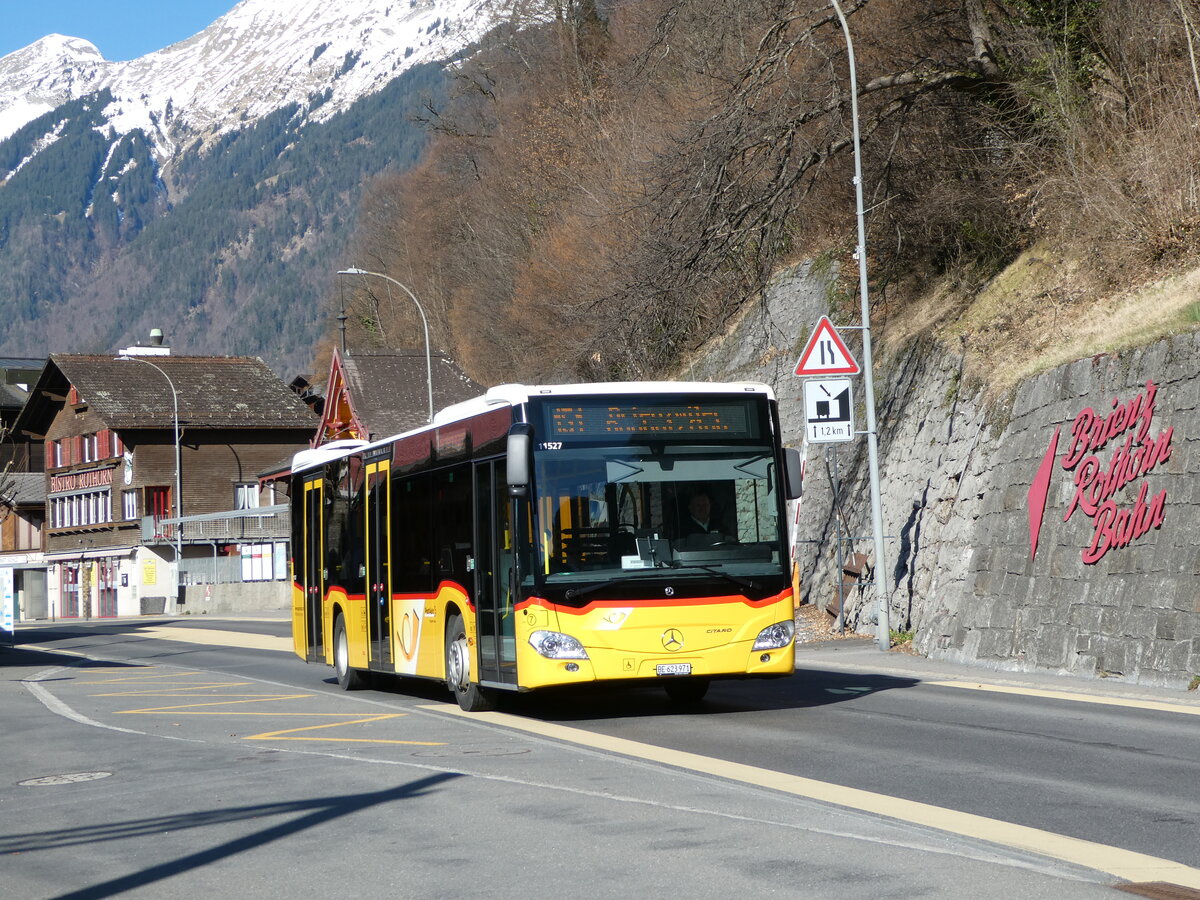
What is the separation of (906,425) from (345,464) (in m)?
10.5

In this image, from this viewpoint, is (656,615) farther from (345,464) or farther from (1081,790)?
(345,464)

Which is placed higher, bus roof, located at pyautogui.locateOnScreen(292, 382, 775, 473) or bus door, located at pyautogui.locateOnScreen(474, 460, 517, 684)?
bus roof, located at pyautogui.locateOnScreen(292, 382, 775, 473)

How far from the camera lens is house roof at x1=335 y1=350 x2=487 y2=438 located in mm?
59469

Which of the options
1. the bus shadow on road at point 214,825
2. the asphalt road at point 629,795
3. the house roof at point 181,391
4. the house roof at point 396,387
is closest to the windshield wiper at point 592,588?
the asphalt road at point 629,795

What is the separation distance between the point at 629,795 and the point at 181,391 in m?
78.4

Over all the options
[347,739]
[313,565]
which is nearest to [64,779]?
[347,739]

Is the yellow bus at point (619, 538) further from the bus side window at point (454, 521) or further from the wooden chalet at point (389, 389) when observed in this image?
the wooden chalet at point (389, 389)

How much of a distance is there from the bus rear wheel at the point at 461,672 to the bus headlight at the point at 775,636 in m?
2.92

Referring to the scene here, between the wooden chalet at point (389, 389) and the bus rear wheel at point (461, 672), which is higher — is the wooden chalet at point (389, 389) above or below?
above

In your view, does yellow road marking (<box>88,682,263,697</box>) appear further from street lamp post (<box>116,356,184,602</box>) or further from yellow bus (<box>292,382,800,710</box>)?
street lamp post (<box>116,356,184,602</box>)

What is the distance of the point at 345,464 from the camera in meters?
19.6

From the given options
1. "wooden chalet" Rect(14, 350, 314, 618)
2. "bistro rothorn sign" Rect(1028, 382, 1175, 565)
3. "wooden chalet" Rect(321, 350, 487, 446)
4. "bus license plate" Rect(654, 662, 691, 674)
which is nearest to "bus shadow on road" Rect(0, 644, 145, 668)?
"bus license plate" Rect(654, 662, 691, 674)

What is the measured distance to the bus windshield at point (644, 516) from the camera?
45.0ft

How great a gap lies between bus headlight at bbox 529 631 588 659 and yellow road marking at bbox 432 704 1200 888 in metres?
0.95
